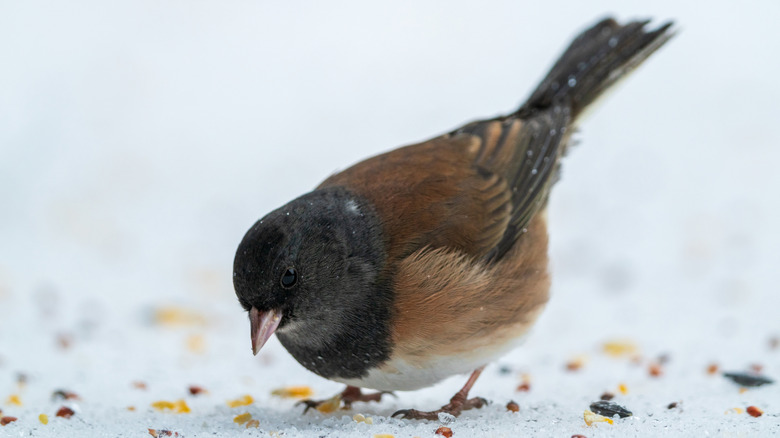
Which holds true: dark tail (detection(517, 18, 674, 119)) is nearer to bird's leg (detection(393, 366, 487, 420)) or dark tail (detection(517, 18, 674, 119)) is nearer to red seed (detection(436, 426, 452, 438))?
bird's leg (detection(393, 366, 487, 420))

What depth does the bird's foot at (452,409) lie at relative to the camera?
9.34ft

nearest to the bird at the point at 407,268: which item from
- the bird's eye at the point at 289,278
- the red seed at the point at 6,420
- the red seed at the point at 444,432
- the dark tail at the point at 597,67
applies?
the bird's eye at the point at 289,278

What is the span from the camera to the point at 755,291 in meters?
4.62

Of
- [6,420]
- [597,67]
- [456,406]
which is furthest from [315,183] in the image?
[6,420]

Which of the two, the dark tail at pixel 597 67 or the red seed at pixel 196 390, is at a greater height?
the dark tail at pixel 597 67

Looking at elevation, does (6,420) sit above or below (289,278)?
below

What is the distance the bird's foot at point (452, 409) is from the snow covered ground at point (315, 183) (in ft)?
0.14

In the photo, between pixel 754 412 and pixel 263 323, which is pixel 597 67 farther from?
pixel 263 323

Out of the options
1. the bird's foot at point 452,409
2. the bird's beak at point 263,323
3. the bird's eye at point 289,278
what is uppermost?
the bird's eye at point 289,278

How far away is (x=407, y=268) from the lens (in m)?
2.77

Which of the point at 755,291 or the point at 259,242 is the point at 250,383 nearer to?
the point at 259,242

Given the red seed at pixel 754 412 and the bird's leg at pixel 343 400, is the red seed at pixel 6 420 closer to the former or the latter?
the bird's leg at pixel 343 400

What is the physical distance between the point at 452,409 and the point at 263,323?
2.44ft

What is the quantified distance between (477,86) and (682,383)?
12.9 ft
